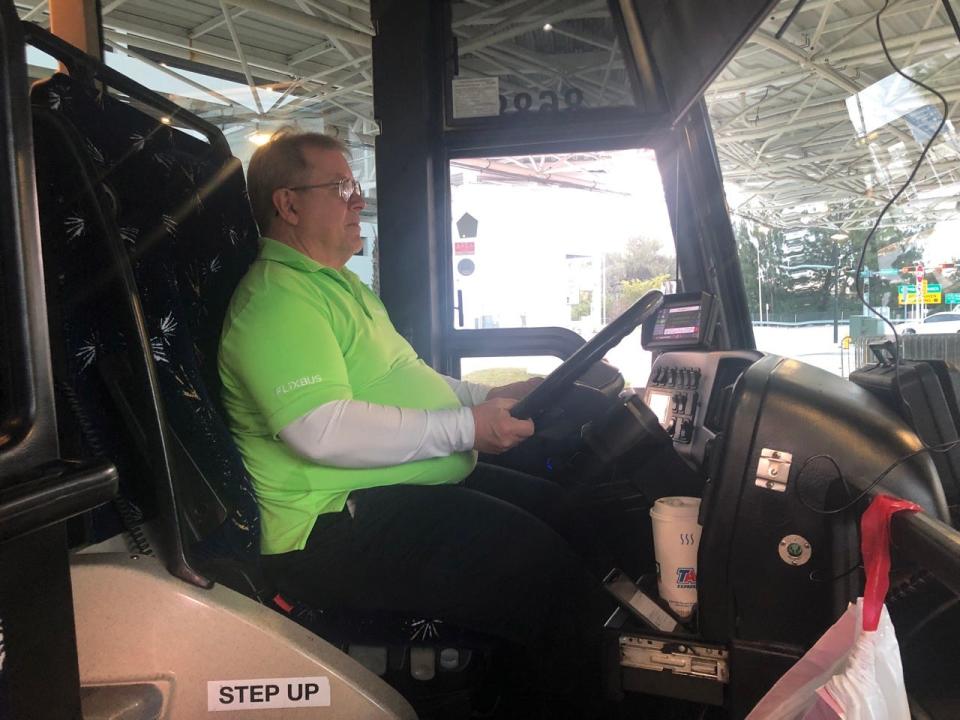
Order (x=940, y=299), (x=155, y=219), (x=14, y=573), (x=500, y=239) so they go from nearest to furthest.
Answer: (x=14, y=573) < (x=155, y=219) < (x=940, y=299) < (x=500, y=239)

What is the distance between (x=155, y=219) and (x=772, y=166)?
156 cm

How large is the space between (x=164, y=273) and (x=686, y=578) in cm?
100

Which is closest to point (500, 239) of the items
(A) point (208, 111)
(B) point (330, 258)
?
(B) point (330, 258)

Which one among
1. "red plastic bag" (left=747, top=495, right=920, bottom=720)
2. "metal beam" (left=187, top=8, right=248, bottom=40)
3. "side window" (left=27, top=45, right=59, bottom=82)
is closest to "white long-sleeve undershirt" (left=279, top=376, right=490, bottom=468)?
"red plastic bag" (left=747, top=495, right=920, bottom=720)

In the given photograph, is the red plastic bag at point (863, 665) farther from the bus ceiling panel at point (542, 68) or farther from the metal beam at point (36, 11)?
the metal beam at point (36, 11)

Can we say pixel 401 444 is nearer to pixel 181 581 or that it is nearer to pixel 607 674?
pixel 181 581

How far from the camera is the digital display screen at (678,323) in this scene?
1.80 m

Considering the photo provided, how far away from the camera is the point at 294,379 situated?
1.08 m

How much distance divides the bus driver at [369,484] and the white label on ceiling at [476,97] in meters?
1.11

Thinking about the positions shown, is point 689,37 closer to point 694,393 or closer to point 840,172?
point 840,172

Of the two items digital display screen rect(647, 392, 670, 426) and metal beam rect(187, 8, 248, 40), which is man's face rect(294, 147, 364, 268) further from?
metal beam rect(187, 8, 248, 40)

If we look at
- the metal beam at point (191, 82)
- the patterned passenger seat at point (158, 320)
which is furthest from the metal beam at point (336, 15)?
the patterned passenger seat at point (158, 320)

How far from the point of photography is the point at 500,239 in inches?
98.0

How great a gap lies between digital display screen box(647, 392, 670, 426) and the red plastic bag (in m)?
0.92
